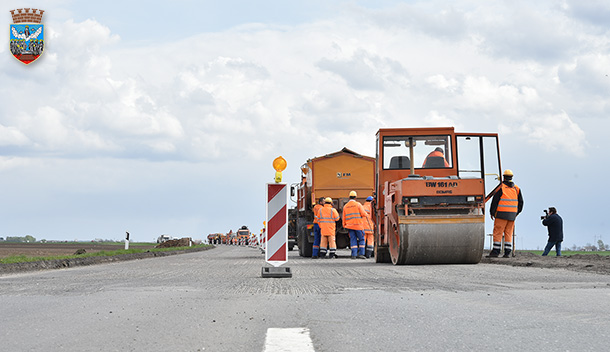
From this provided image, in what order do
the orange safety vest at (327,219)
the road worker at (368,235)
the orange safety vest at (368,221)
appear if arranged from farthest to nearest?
1. the road worker at (368,235)
2. the orange safety vest at (368,221)
3. the orange safety vest at (327,219)

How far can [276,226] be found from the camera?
506 inches

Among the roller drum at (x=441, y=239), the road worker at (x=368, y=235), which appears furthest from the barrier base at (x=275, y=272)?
the road worker at (x=368, y=235)

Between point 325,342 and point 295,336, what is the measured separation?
0.34 m

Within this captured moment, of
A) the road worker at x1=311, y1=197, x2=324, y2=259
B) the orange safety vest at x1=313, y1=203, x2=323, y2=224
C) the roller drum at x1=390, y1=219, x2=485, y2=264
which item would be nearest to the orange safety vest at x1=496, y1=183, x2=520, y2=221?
the roller drum at x1=390, y1=219, x2=485, y2=264

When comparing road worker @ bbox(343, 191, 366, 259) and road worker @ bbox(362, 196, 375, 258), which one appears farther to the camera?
road worker @ bbox(362, 196, 375, 258)

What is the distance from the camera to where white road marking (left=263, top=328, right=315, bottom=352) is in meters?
5.16

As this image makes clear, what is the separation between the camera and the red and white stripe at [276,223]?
12.8 m

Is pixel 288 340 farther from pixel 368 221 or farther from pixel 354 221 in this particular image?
pixel 368 221

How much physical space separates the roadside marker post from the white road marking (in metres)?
6.77

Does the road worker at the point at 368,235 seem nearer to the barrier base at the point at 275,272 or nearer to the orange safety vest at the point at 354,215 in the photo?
the orange safety vest at the point at 354,215

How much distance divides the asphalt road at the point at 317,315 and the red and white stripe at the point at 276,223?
133 cm

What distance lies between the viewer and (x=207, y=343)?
5484 mm

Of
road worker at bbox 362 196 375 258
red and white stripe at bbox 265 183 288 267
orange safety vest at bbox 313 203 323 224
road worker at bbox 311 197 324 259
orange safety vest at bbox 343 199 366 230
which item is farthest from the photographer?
road worker at bbox 311 197 324 259

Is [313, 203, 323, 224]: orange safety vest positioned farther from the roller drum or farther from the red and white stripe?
the red and white stripe
